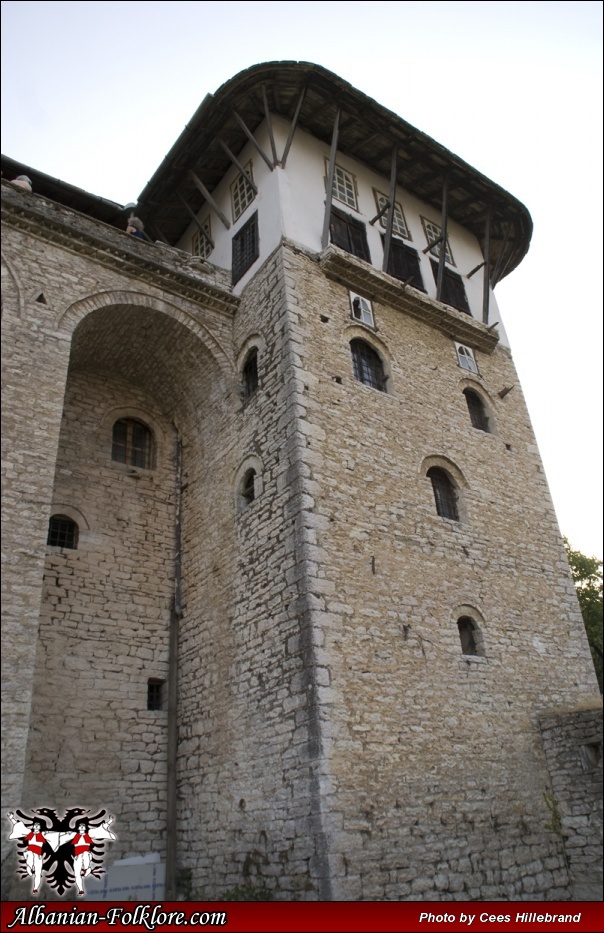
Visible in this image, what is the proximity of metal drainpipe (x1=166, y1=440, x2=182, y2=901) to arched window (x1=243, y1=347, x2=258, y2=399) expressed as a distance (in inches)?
84.6

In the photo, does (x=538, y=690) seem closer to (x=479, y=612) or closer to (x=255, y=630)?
(x=479, y=612)

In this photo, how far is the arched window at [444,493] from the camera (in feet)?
35.4

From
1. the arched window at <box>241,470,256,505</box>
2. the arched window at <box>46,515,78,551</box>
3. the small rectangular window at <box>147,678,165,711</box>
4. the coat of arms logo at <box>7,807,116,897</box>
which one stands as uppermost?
the arched window at <box>241,470,256,505</box>

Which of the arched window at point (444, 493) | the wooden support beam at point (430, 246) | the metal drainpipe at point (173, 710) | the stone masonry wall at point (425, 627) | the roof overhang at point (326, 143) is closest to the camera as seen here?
the stone masonry wall at point (425, 627)

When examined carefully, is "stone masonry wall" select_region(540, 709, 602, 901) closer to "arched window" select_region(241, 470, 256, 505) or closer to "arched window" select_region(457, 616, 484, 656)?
"arched window" select_region(457, 616, 484, 656)

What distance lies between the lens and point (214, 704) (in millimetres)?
9273

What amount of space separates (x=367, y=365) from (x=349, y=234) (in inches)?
116

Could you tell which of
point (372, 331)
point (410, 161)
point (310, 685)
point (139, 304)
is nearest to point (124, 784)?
point (310, 685)

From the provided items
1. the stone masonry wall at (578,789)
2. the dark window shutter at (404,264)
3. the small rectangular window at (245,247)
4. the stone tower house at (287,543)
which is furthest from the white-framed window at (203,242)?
the stone masonry wall at (578,789)

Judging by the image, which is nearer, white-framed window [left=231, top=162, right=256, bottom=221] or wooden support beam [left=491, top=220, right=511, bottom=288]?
white-framed window [left=231, top=162, right=256, bottom=221]

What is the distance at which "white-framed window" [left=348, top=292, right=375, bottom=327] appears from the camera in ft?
37.9

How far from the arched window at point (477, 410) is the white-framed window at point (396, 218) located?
371cm

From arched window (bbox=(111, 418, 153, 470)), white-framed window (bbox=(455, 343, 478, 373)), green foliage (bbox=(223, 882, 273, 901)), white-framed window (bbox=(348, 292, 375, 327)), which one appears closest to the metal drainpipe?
arched window (bbox=(111, 418, 153, 470))

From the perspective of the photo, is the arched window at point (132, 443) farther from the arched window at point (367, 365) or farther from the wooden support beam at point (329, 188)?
the wooden support beam at point (329, 188)
